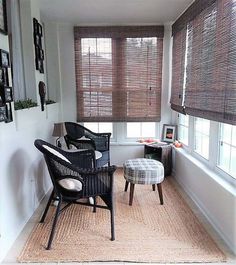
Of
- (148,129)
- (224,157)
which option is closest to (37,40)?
(148,129)

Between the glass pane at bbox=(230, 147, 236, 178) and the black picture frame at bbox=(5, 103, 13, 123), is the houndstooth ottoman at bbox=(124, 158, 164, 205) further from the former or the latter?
the black picture frame at bbox=(5, 103, 13, 123)

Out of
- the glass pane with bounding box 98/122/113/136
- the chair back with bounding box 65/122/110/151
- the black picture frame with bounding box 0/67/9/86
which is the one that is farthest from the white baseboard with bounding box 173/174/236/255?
the black picture frame with bounding box 0/67/9/86

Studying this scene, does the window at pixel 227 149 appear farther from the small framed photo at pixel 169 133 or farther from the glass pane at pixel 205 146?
the small framed photo at pixel 169 133

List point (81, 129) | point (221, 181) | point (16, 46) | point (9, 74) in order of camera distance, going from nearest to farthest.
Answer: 1. point (9, 74)
2. point (221, 181)
3. point (16, 46)
4. point (81, 129)

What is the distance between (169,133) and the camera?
422cm

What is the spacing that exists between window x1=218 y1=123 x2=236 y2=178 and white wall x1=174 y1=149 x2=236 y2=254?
132 millimetres

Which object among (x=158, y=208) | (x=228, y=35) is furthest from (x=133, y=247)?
(x=228, y=35)

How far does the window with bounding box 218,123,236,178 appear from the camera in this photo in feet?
7.75

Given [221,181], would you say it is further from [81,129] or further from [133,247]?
[81,129]

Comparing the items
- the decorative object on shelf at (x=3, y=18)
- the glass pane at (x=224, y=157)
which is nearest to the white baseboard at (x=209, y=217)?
the glass pane at (x=224, y=157)

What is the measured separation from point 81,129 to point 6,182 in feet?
6.12

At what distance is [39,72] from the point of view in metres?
3.26

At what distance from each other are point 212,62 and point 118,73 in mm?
1972

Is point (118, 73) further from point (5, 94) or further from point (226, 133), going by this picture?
point (5, 94)
